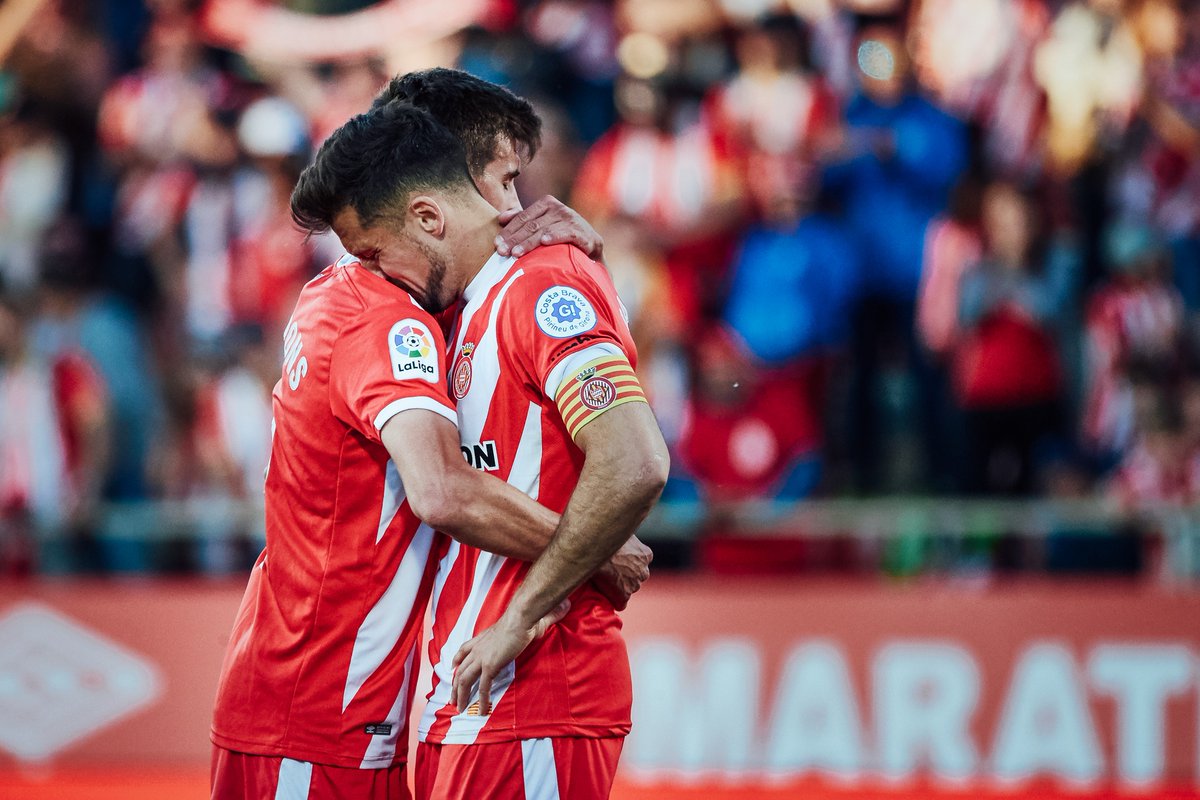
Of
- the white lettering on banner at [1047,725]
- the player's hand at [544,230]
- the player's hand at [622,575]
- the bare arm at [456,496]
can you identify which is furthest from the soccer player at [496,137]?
the white lettering on banner at [1047,725]

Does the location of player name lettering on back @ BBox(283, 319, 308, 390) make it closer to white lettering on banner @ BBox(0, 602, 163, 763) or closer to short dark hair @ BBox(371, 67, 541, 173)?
short dark hair @ BBox(371, 67, 541, 173)

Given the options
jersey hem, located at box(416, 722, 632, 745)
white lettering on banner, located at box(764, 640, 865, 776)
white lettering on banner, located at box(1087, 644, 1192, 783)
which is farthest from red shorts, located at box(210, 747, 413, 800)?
white lettering on banner, located at box(1087, 644, 1192, 783)

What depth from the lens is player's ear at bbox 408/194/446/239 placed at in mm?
3469

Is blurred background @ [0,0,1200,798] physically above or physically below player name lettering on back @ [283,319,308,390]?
above

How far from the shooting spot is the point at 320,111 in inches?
435

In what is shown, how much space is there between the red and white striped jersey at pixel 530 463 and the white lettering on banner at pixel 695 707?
5.01 metres

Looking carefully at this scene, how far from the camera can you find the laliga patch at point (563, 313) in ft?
10.9

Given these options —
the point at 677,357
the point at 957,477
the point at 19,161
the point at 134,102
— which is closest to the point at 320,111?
the point at 134,102

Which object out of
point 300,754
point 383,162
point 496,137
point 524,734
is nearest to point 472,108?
point 496,137

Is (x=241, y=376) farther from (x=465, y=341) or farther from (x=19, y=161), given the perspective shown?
(x=465, y=341)

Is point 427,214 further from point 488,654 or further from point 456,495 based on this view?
point 488,654

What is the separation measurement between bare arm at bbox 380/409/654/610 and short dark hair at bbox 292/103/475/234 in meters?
0.56

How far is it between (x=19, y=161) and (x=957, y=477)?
22.8 feet

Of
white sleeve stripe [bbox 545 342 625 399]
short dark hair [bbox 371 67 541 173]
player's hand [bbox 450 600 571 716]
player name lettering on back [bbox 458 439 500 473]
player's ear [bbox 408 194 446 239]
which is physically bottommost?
player's hand [bbox 450 600 571 716]
